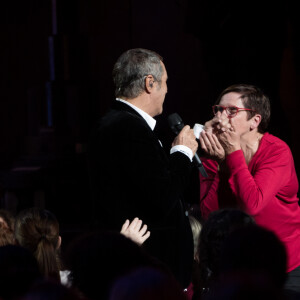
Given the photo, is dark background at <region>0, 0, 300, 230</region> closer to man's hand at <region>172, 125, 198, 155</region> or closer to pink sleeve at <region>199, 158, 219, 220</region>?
pink sleeve at <region>199, 158, 219, 220</region>

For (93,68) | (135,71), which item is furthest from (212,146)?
(93,68)

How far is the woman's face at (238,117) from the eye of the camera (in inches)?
99.3

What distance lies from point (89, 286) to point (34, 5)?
6.34m

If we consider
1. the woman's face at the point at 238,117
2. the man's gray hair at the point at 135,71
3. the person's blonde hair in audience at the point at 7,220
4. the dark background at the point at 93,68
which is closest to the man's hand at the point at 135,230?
the man's gray hair at the point at 135,71

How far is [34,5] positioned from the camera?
23.2 feet

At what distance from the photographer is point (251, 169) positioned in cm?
251

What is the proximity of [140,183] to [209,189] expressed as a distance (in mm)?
611

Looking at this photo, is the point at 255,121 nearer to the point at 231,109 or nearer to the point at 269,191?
the point at 231,109

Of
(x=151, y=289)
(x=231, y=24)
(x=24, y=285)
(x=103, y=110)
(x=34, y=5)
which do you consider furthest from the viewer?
(x=34, y=5)

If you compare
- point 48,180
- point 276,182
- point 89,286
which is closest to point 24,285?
point 89,286

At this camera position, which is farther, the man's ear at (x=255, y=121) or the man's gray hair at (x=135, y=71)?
the man's ear at (x=255, y=121)

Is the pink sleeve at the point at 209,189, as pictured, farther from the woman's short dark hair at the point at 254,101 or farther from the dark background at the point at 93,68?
the dark background at the point at 93,68

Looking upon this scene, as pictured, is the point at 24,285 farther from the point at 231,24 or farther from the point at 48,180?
the point at 48,180

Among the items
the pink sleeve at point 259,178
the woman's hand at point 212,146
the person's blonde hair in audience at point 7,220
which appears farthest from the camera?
the person's blonde hair in audience at point 7,220
